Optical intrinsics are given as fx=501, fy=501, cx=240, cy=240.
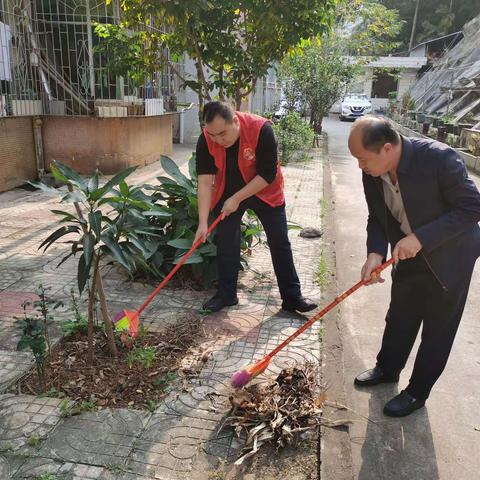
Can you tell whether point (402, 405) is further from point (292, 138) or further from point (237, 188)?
point (292, 138)

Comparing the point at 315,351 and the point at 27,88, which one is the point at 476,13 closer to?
the point at 27,88

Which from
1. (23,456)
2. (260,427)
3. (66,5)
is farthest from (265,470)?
(66,5)

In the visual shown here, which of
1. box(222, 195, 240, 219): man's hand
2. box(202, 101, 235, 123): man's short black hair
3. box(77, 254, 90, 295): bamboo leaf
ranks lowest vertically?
box(77, 254, 90, 295): bamboo leaf

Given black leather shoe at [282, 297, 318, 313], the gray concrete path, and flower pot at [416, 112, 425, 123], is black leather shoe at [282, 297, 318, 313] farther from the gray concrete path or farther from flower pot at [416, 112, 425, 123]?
flower pot at [416, 112, 425, 123]

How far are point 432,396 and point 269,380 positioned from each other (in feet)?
3.27

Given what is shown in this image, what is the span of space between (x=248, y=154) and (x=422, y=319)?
1538mm

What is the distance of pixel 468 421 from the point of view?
277 cm

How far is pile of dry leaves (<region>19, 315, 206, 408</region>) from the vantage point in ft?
8.94

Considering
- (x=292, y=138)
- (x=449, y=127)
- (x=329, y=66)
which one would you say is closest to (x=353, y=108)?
(x=449, y=127)

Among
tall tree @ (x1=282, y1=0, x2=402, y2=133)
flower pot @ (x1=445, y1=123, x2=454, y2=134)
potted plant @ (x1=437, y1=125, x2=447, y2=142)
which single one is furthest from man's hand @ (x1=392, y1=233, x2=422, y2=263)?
flower pot @ (x1=445, y1=123, x2=454, y2=134)

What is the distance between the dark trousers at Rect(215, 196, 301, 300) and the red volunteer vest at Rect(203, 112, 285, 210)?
67mm

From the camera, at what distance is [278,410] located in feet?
8.35

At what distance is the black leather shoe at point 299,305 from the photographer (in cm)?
375

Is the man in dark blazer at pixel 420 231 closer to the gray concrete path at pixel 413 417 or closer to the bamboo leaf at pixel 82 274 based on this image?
the gray concrete path at pixel 413 417
